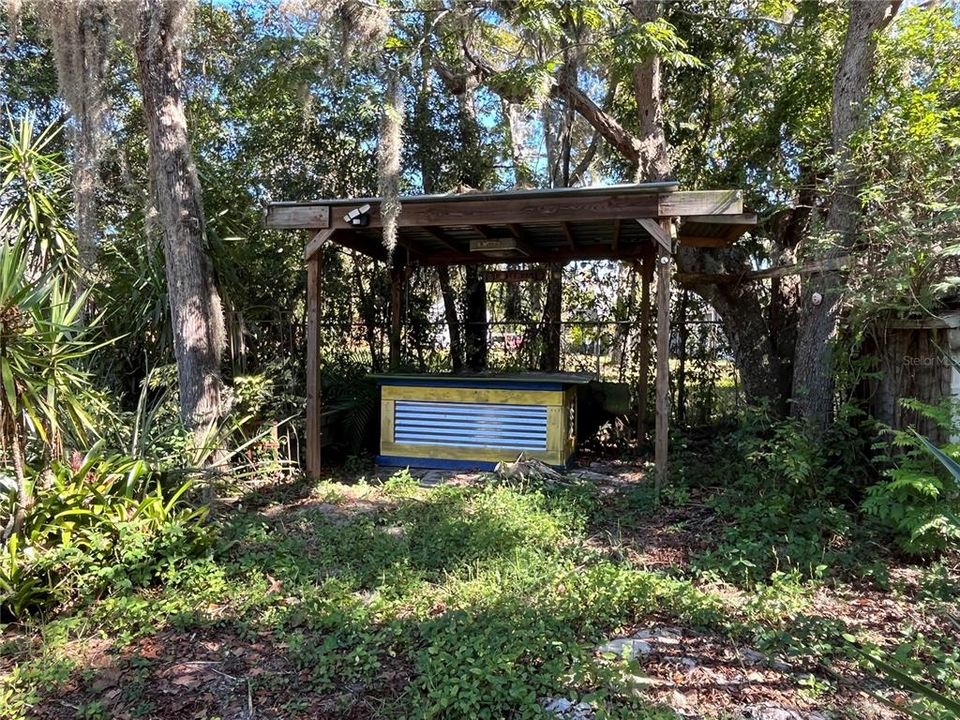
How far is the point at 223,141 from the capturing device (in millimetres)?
8578

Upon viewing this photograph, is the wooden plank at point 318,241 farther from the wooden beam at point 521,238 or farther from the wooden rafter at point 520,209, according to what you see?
the wooden beam at point 521,238

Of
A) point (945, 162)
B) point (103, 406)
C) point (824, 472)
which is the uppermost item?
point (945, 162)

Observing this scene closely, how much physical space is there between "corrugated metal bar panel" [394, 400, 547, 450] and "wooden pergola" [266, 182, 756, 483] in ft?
3.52

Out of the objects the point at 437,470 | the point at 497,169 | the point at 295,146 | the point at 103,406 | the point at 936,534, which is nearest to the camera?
the point at 936,534

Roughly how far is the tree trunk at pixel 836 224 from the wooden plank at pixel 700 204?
772 mm

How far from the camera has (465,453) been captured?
21.7ft

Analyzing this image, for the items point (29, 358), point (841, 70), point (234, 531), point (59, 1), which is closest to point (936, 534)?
point (841, 70)

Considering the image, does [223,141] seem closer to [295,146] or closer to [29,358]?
[295,146]

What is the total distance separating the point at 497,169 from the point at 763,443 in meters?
5.49

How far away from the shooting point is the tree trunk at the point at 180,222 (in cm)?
536

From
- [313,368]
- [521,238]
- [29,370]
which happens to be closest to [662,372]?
[521,238]

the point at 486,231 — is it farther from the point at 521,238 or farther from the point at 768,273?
the point at 768,273

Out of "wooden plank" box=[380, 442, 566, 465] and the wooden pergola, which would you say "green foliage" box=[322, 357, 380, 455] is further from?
the wooden pergola

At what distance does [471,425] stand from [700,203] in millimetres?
3071
